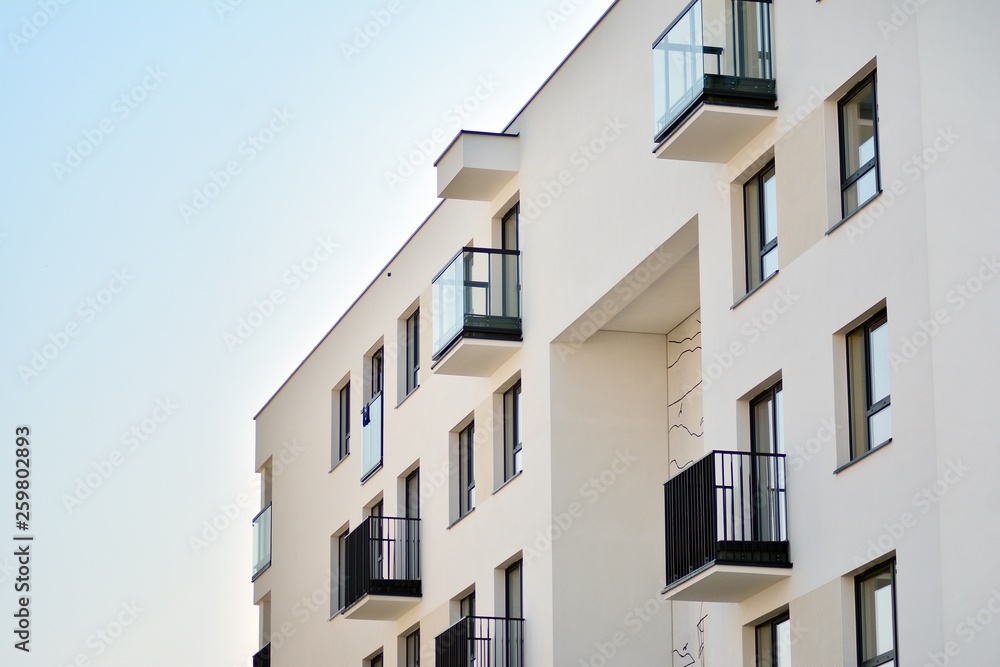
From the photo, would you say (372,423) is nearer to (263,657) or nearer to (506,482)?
(506,482)

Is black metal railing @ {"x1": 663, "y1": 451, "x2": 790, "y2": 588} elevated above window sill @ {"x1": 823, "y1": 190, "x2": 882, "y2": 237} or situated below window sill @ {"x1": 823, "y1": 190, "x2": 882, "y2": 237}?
below

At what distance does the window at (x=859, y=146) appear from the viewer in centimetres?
1945

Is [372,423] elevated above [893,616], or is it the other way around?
[372,423]

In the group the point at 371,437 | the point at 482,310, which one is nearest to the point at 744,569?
the point at 482,310

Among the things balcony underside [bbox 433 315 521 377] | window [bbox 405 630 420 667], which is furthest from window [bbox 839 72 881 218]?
window [bbox 405 630 420 667]

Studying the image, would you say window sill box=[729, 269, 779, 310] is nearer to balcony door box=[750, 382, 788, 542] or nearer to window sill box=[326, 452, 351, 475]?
balcony door box=[750, 382, 788, 542]

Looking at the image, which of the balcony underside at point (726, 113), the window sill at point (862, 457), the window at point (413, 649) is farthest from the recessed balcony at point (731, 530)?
the window at point (413, 649)

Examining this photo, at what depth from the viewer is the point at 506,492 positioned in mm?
29094

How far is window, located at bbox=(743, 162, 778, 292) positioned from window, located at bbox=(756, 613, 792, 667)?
3751 millimetres

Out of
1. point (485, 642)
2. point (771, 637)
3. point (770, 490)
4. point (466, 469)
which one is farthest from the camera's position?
point (466, 469)

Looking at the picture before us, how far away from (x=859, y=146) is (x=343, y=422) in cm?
2170

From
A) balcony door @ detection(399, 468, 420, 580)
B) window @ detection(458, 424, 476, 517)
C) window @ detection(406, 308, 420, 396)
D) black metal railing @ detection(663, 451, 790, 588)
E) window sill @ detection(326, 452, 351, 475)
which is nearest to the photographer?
black metal railing @ detection(663, 451, 790, 588)

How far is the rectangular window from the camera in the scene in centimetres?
3959

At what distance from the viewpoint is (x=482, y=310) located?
29.2m
